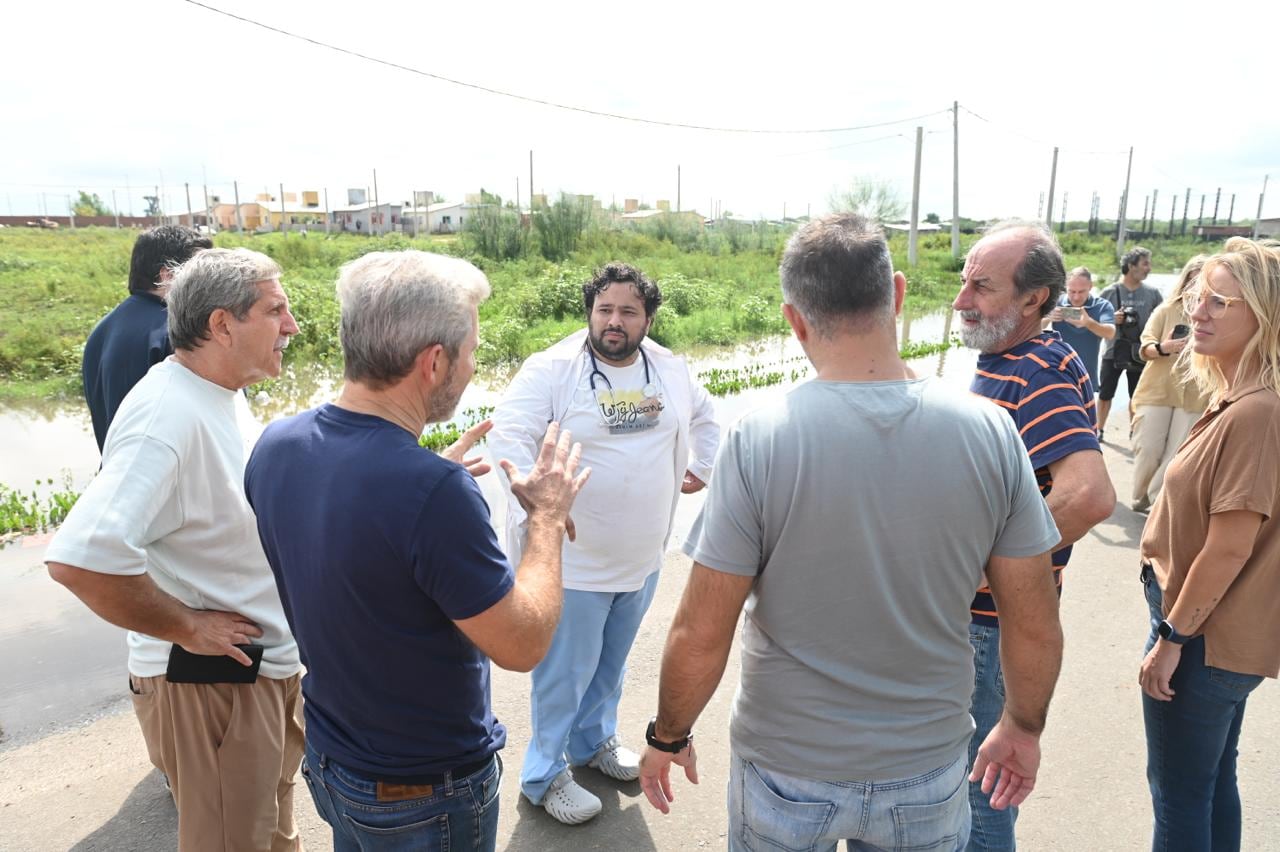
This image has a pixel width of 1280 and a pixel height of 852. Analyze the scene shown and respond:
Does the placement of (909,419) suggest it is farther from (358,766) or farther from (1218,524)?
(358,766)

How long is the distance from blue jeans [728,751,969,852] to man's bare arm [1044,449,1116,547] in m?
0.79

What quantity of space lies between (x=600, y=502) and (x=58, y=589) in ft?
13.4

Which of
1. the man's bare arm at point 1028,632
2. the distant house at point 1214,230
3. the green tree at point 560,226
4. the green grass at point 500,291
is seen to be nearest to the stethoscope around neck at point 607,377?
the man's bare arm at point 1028,632

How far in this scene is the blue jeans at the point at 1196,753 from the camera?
2.19m

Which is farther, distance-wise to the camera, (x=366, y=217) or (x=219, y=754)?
(x=366, y=217)

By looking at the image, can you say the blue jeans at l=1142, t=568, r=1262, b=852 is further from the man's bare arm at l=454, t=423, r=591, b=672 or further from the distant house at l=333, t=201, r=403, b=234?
the distant house at l=333, t=201, r=403, b=234

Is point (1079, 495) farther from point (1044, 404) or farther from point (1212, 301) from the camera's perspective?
point (1212, 301)

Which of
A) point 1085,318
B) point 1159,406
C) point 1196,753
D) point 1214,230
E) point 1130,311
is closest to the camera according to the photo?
point 1196,753

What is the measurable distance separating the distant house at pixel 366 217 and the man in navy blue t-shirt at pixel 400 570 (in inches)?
2724

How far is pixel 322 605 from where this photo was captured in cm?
165

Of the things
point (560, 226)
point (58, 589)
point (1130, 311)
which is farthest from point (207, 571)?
point (560, 226)

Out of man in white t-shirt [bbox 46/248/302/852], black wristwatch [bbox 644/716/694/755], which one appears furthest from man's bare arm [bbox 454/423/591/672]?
man in white t-shirt [bbox 46/248/302/852]

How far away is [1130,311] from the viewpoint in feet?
24.8

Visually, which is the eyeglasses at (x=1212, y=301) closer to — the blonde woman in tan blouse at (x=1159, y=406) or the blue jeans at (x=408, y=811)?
the blue jeans at (x=408, y=811)
